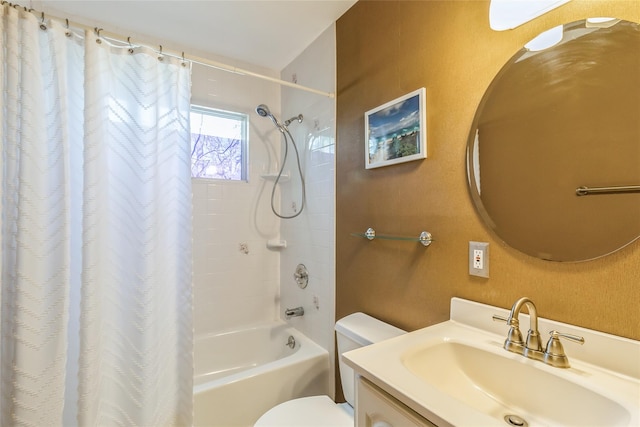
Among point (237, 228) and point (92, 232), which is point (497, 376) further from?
point (237, 228)

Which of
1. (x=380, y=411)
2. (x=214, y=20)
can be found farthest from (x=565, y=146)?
(x=214, y=20)

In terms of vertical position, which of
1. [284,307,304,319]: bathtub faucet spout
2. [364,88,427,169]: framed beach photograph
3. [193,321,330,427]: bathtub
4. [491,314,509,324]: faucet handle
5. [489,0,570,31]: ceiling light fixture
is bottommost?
[193,321,330,427]: bathtub

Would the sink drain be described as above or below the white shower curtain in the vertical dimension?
below

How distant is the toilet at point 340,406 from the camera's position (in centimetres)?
119

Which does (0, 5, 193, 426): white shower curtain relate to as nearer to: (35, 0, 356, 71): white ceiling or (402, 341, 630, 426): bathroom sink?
(35, 0, 356, 71): white ceiling

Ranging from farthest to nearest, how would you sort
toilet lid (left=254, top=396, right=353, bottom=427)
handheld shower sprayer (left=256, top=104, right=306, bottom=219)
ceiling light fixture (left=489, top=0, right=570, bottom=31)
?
handheld shower sprayer (left=256, top=104, right=306, bottom=219)
toilet lid (left=254, top=396, right=353, bottom=427)
ceiling light fixture (left=489, top=0, right=570, bottom=31)

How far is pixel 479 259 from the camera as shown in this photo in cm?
99

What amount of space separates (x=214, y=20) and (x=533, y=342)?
7.04ft

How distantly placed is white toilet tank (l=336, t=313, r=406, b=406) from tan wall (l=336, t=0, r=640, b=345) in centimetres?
7

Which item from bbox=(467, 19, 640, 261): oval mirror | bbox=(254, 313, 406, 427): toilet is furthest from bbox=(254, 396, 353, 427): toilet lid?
bbox=(467, 19, 640, 261): oval mirror

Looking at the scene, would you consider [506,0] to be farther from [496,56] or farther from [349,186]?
[349,186]

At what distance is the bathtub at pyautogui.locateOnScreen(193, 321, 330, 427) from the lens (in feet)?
4.60

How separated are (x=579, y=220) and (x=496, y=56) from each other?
577 millimetres

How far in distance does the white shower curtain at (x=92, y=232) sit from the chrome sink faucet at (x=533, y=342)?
1.21 meters
